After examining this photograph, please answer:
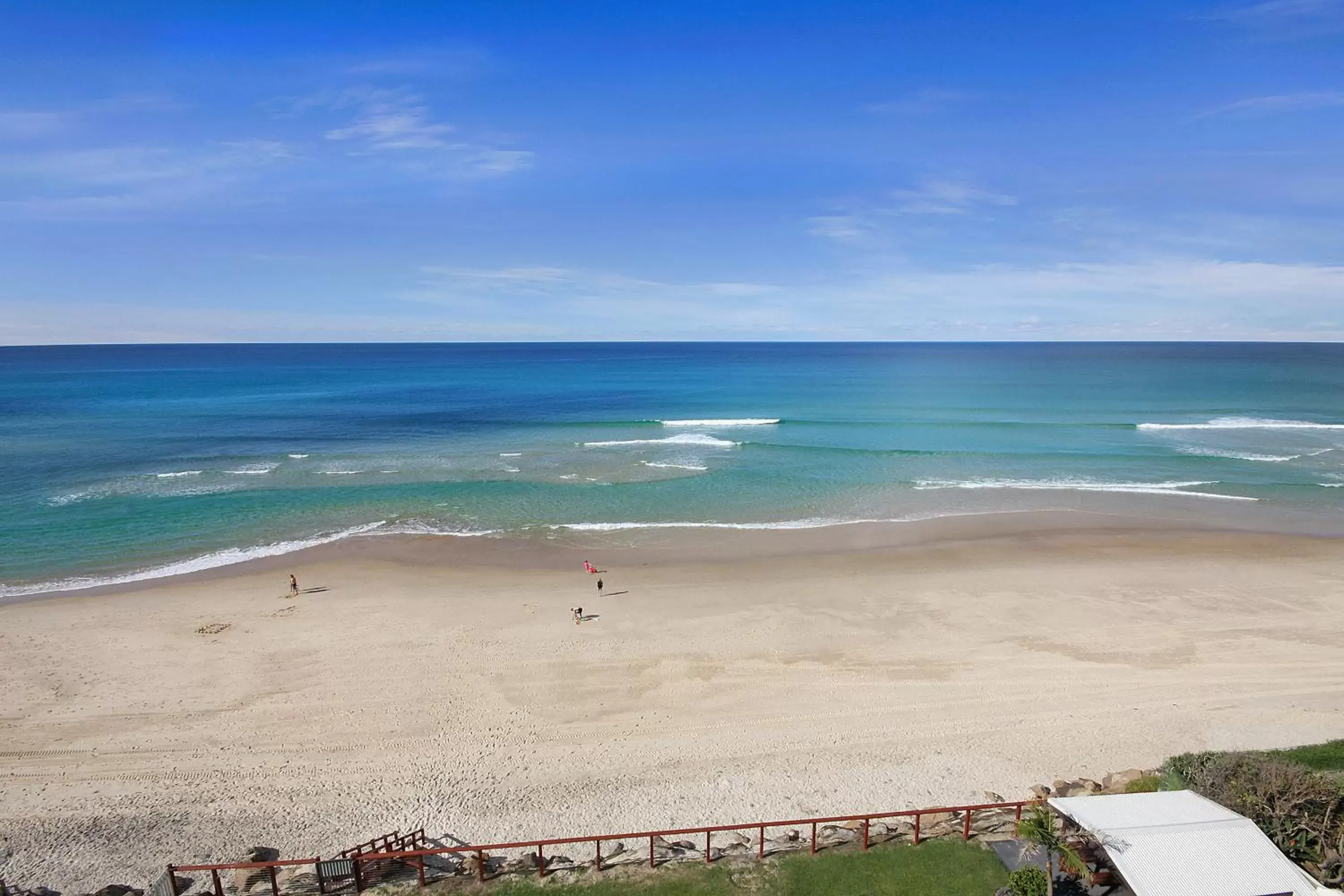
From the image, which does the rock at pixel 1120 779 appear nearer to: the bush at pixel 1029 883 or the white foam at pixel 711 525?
the bush at pixel 1029 883

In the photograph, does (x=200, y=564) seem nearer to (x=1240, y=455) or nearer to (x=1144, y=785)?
(x=1144, y=785)

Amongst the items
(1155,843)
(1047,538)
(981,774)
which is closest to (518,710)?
(981,774)

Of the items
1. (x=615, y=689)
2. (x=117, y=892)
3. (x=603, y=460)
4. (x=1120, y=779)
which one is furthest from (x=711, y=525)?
(x=117, y=892)

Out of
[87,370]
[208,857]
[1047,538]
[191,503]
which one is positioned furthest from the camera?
[87,370]

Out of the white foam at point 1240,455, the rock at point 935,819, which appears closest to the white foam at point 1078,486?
the white foam at point 1240,455

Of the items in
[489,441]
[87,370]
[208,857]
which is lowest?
[208,857]

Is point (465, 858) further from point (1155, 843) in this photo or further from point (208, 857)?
point (1155, 843)
